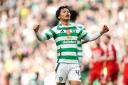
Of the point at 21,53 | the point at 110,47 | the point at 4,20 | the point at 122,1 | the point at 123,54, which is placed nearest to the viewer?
the point at 110,47

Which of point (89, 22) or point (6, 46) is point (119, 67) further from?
point (6, 46)

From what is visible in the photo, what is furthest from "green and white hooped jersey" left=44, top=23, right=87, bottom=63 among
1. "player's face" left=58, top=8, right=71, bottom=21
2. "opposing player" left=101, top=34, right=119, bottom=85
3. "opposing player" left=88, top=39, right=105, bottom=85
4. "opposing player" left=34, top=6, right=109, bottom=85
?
"opposing player" left=88, top=39, right=105, bottom=85

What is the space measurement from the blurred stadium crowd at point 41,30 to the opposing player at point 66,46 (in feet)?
16.4

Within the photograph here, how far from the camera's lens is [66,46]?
10.4 meters

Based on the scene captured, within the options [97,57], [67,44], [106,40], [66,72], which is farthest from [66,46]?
[97,57]

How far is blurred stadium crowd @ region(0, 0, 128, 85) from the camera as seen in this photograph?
16797 millimetres

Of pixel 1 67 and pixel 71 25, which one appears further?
pixel 1 67

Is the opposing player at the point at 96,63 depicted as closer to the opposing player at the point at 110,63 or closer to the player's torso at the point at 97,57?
the player's torso at the point at 97,57

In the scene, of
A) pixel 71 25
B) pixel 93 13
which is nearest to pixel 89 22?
pixel 93 13

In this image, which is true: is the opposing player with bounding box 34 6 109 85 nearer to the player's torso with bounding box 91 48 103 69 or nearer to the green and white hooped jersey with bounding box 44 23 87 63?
the green and white hooped jersey with bounding box 44 23 87 63

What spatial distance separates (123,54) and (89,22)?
2054 mm

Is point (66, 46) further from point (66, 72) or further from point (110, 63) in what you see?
point (110, 63)

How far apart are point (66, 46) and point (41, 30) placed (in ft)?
26.4

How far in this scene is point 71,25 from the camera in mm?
10523
